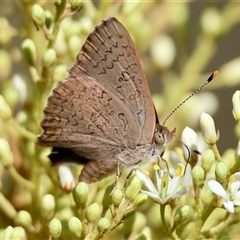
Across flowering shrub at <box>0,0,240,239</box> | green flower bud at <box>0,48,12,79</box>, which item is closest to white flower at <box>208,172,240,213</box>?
flowering shrub at <box>0,0,240,239</box>

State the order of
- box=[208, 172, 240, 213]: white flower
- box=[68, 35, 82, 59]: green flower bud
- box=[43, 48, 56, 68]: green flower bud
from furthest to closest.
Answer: box=[68, 35, 82, 59]: green flower bud
box=[43, 48, 56, 68]: green flower bud
box=[208, 172, 240, 213]: white flower

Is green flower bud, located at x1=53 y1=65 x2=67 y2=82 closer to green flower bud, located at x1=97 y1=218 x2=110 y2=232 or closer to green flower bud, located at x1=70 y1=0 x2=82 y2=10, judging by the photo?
green flower bud, located at x1=70 y1=0 x2=82 y2=10

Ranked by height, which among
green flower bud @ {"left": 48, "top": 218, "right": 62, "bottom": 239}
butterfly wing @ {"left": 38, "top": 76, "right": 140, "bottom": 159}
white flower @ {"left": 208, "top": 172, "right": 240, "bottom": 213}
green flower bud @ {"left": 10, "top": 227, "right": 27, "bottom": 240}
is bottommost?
white flower @ {"left": 208, "top": 172, "right": 240, "bottom": 213}

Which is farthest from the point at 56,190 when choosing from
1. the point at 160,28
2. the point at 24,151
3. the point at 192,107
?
the point at 160,28

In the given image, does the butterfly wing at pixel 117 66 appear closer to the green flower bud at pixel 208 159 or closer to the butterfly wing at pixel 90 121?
the butterfly wing at pixel 90 121

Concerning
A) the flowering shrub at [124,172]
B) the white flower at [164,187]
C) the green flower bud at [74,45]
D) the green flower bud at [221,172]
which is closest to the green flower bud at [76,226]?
the flowering shrub at [124,172]

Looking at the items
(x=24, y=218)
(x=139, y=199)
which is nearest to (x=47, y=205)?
(x=24, y=218)
